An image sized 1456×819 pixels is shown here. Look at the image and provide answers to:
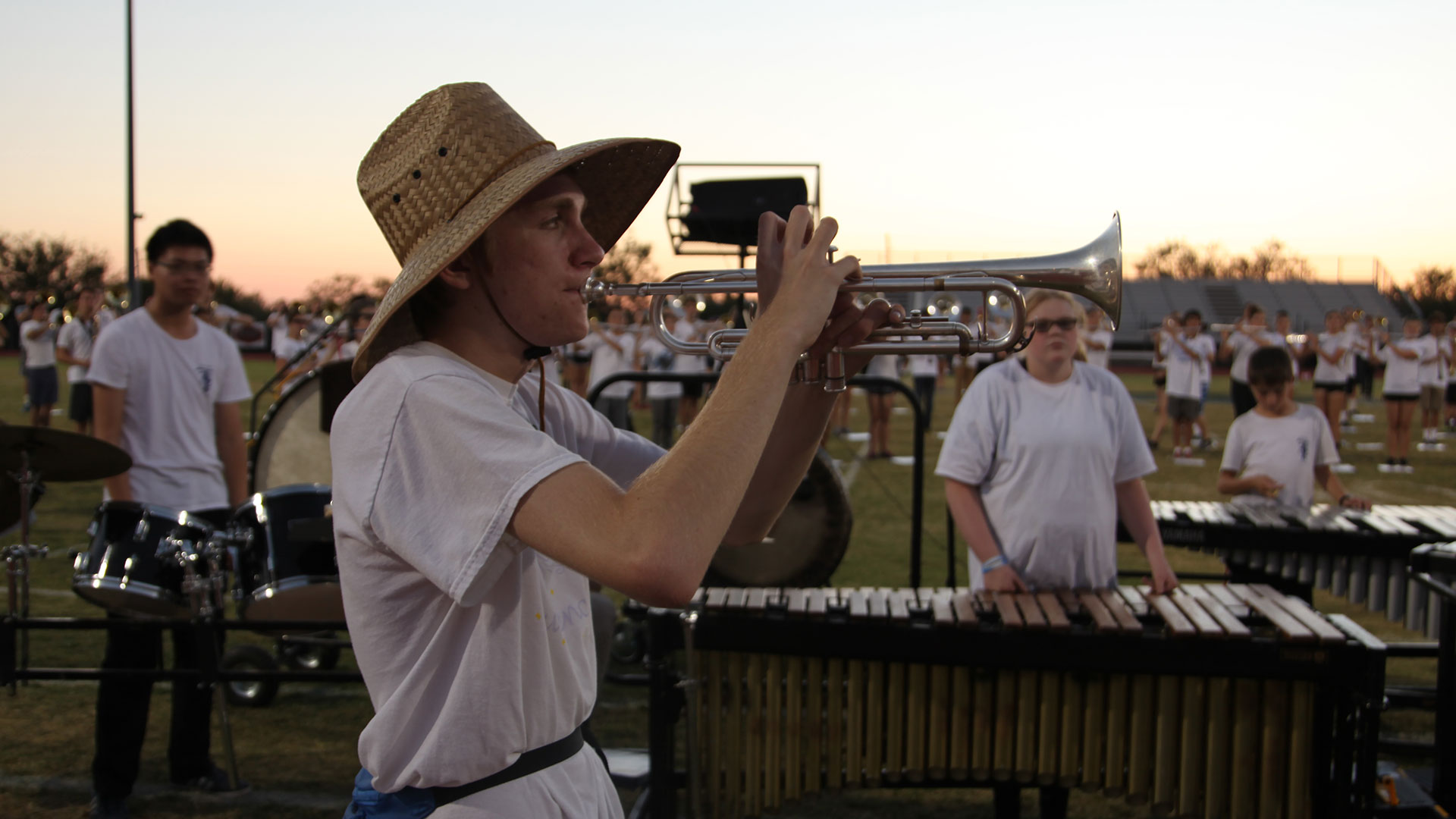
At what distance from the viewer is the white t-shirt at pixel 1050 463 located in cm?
409

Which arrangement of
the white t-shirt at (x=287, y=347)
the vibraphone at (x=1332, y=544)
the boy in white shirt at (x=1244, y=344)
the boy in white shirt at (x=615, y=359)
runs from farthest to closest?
1. the white t-shirt at (x=287, y=347)
2. the boy in white shirt at (x=1244, y=344)
3. the boy in white shirt at (x=615, y=359)
4. the vibraphone at (x=1332, y=544)

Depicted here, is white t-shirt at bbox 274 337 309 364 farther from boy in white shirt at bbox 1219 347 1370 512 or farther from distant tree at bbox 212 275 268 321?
distant tree at bbox 212 275 268 321

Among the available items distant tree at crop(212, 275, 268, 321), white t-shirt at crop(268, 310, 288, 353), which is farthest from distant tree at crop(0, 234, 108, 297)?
white t-shirt at crop(268, 310, 288, 353)

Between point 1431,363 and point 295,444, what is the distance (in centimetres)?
1641

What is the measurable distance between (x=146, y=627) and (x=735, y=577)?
3.25 meters

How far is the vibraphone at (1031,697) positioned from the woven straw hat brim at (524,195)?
1777mm

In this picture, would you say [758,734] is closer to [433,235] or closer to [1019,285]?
[1019,285]

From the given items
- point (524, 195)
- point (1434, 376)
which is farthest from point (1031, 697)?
point (1434, 376)

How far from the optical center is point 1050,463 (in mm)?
4125

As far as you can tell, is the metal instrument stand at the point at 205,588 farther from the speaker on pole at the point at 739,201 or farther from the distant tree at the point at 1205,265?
the distant tree at the point at 1205,265

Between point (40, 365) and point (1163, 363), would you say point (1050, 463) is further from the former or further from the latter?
point (40, 365)

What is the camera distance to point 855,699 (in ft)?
11.8

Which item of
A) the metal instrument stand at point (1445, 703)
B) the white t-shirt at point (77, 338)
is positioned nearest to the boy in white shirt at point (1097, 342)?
the metal instrument stand at point (1445, 703)

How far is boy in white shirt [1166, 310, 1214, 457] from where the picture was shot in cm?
1447
